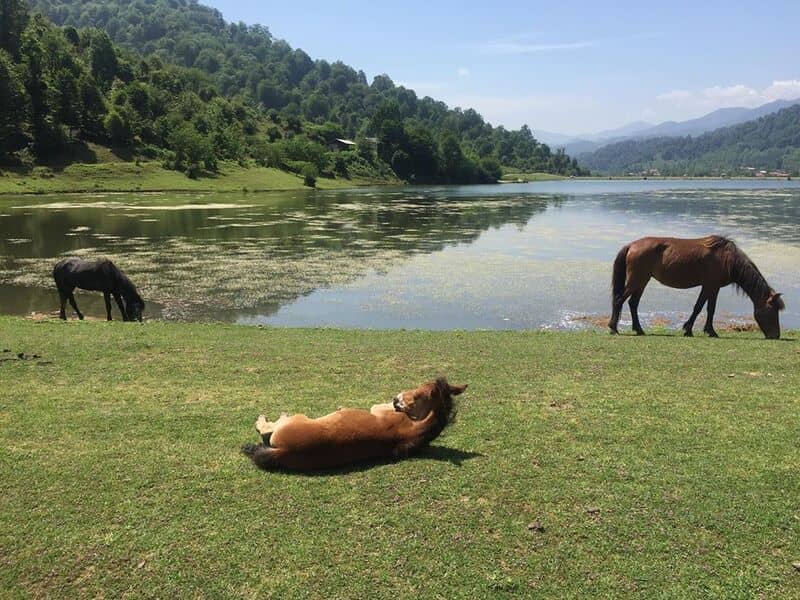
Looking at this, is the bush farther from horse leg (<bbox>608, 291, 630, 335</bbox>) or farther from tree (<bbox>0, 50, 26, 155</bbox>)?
horse leg (<bbox>608, 291, 630, 335</bbox>)

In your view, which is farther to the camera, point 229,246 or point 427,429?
point 229,246

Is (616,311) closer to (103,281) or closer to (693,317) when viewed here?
(693,317)

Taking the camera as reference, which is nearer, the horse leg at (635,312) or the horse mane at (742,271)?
the horse mane at (742,271)

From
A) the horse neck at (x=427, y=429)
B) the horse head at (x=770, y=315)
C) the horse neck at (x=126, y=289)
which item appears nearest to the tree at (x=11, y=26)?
the horse neck at (x=126, y=289)

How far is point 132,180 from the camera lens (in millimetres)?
79438

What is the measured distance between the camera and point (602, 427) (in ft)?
21.6

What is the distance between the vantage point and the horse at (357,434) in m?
5.46

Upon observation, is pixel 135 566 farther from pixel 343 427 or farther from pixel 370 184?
pixel 370 184

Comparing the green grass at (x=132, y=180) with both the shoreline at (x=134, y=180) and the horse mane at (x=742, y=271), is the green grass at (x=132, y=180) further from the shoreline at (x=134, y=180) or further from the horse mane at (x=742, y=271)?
the horse mane at (x=742, y=271)

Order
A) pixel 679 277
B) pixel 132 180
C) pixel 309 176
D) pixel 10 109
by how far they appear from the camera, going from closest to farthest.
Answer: pixel 679 277 < pixel 132 180 < pixel 10 109 < pixel 309 176

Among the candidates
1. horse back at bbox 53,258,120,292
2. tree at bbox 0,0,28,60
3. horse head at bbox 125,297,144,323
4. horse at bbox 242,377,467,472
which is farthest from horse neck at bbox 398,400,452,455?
tree at bbox 0,0,28,60

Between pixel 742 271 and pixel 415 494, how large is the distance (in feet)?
41.4

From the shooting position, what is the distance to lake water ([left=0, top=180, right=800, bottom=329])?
61.5 ft

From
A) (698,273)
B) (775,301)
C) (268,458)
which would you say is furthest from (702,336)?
(268,458)
